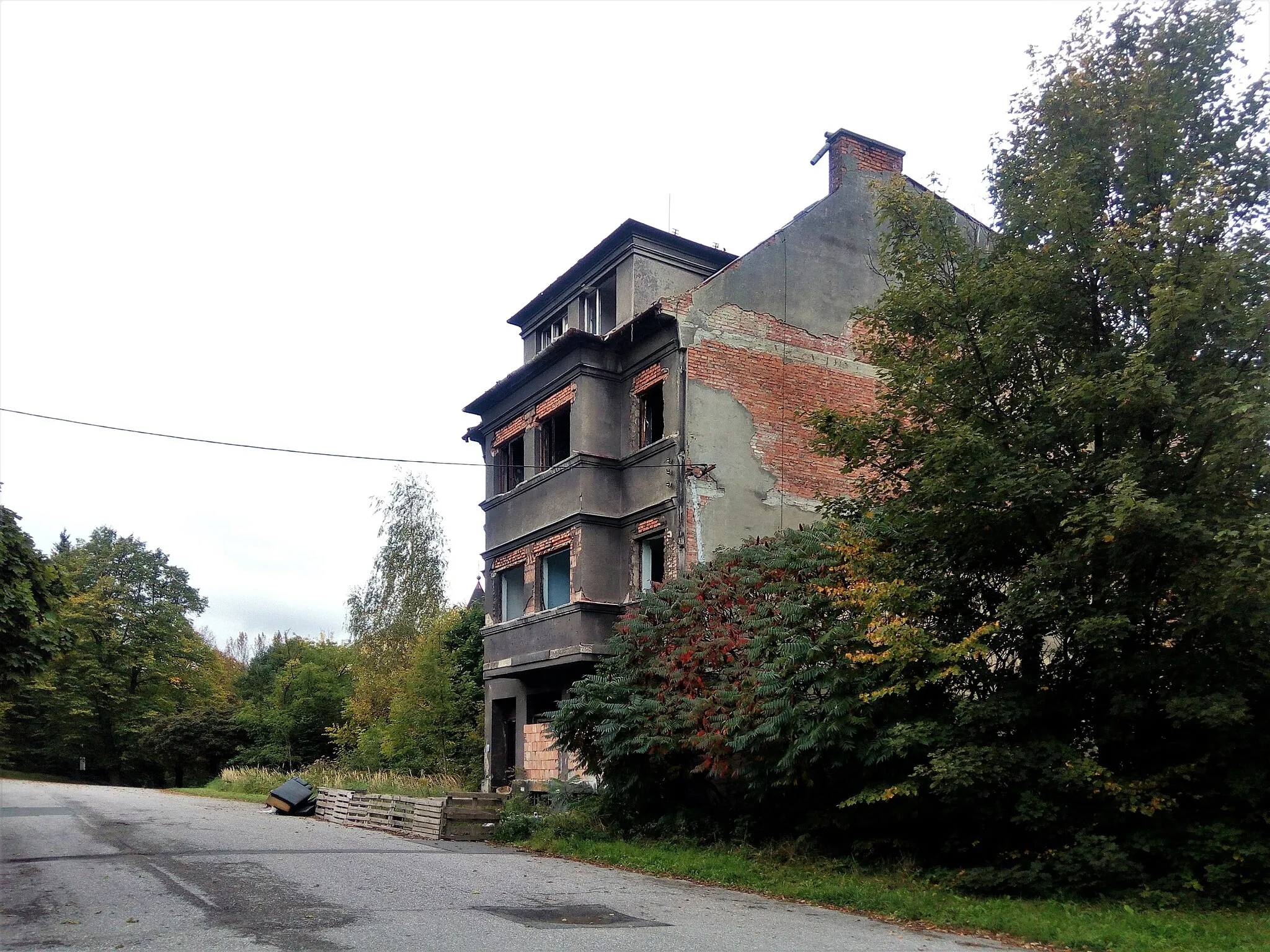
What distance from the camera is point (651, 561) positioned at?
22.1m

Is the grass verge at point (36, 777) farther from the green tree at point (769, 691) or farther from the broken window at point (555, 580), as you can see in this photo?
the green tree at point (769, 691)

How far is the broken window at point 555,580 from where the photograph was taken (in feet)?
76.8

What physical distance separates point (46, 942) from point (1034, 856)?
10110mm

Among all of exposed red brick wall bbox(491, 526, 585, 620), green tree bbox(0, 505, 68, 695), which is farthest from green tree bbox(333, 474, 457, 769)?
green tree bbox(0, 505, 68, 695)

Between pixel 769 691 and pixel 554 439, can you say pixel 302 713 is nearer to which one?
pixel 554 439

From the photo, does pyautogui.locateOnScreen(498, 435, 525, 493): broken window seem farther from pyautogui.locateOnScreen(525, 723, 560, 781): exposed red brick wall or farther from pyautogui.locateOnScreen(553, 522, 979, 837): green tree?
pyautogui.locateOnScreen(553, 522, 979, 837): green tree

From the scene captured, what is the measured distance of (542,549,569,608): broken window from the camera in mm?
23422

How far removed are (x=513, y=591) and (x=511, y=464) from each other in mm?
3162

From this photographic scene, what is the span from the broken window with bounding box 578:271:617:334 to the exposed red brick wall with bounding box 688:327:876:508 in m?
3.37

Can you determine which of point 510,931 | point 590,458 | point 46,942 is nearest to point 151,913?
point 46,942

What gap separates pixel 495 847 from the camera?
17.6 metres

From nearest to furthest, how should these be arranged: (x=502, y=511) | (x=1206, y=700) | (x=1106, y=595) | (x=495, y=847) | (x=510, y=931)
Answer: (x=510, y=931), (x=1206, y=700), (x=1106, y=595), (x=495, y=847), (x=502, y=511)

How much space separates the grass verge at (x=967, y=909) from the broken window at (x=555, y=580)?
8698 mm

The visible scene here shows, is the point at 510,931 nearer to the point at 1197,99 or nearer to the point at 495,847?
the point at 495,847
